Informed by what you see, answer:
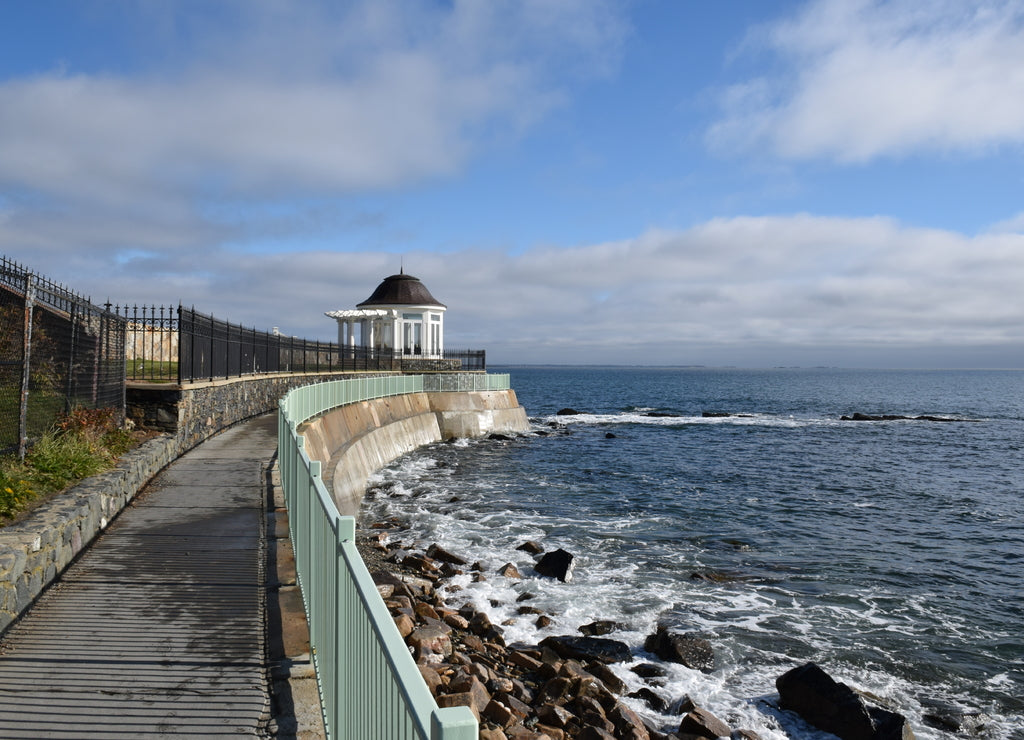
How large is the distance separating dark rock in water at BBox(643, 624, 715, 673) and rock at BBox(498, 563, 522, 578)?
352 centimetres

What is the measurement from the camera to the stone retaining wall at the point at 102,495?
19.6 ft

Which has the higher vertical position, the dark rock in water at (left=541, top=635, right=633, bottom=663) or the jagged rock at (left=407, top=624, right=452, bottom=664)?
the jagged rock at (left=407, top=624, right=452, bottom=664)

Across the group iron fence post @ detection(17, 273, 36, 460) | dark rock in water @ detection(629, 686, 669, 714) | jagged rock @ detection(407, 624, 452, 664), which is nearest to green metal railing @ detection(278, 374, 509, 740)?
jagged rock @ detection(407, 624, 452, 664)

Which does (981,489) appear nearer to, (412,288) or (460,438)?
(460,438)

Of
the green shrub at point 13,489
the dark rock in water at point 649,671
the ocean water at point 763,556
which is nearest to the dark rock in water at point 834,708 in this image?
the ocean water at point 763,556

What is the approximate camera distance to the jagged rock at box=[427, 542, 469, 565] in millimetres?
13703

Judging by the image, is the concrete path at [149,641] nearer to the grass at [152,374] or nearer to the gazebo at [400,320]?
the grass at [152,374]

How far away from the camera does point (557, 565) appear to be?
1321 centimetres

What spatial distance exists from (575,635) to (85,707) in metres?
Result: 7.13

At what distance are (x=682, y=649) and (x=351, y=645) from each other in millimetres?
7451

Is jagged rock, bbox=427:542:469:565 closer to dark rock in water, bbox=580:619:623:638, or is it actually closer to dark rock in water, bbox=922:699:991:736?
dark rock in water, bbox=580:619:623:638

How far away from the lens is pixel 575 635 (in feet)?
33.7

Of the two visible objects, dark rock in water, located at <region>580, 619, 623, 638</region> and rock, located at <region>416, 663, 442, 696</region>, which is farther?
dark rock in water, located at <region>580, 619, 623, 638</region>

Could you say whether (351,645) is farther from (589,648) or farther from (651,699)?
(589,648)
